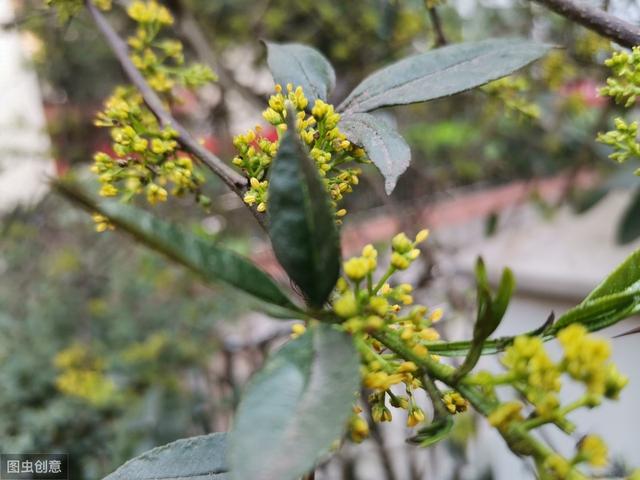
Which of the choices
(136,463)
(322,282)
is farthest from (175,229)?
(136,463)

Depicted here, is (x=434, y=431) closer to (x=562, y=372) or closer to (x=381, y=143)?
(x=562, y=372)

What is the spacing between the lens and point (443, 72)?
496 millimetres

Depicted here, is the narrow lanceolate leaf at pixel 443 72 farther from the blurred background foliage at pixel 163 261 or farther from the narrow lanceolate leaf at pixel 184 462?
the blurred background foliage at pixel 163 261

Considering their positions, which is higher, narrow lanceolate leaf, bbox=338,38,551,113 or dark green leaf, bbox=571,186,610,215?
dark green leaf, bbox=571,186,610,215

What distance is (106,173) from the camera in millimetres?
476

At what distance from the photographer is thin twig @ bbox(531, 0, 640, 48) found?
461 millimetres

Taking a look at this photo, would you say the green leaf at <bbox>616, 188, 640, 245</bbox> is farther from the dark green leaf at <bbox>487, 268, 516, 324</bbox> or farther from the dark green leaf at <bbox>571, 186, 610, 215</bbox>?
the dark green leaf at <bbox>487, 268, 516, 324</bbox>

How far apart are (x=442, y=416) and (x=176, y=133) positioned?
0.30 meters

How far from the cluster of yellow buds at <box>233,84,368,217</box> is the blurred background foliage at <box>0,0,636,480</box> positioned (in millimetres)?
523

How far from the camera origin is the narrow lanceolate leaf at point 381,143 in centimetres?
39

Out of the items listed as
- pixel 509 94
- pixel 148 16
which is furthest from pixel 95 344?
pixel 509 94

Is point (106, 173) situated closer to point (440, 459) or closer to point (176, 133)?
point (176, 133)

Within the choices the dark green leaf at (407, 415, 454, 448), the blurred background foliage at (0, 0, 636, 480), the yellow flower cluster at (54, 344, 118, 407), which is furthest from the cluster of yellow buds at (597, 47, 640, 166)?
the yellow flower cluster at (54, 344, 118, 407)

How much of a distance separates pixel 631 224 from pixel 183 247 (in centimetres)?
116
